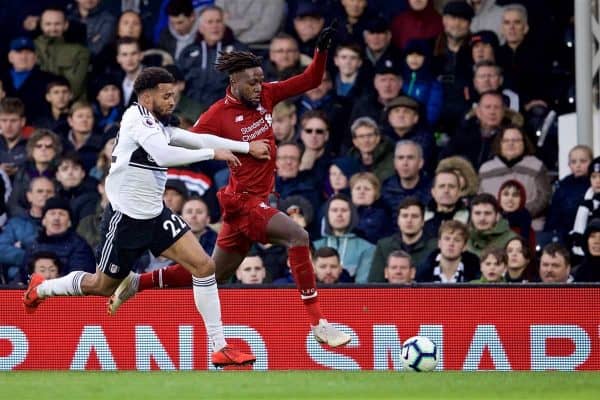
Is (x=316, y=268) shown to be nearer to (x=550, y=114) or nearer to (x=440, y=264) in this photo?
(x=440, y=264)

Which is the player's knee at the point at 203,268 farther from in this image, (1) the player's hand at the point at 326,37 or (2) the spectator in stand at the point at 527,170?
(2) the spectator in stand at the point at 527,170

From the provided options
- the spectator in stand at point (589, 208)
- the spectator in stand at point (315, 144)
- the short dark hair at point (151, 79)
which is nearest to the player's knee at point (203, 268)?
the short dark hair at point (151, 79)

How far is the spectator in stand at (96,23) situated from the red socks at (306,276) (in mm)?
6365

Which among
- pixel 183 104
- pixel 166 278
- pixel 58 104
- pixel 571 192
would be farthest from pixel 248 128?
pixel 58 104

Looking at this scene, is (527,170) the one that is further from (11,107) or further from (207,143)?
(11,107)

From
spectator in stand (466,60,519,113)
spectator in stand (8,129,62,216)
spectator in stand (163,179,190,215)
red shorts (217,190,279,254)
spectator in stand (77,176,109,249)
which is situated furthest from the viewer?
spectator in stand (8,129,62,216)

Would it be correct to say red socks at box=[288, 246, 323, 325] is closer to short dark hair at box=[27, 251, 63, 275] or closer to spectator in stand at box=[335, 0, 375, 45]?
short dark hair at box=[27, 251, 63, 275]

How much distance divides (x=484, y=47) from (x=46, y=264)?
496 centimetres

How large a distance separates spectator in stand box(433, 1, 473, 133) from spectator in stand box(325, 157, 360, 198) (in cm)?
115

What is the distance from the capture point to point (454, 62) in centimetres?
1723

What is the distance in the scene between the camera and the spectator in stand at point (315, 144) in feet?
54.7

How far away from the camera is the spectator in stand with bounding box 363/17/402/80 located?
1738cm

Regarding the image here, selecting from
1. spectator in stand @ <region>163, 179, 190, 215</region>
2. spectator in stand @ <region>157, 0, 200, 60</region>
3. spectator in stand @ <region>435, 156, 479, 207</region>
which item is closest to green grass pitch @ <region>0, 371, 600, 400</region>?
spectator in stand @ <region>435, 156, 479, 207</region>

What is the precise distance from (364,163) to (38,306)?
391cm
